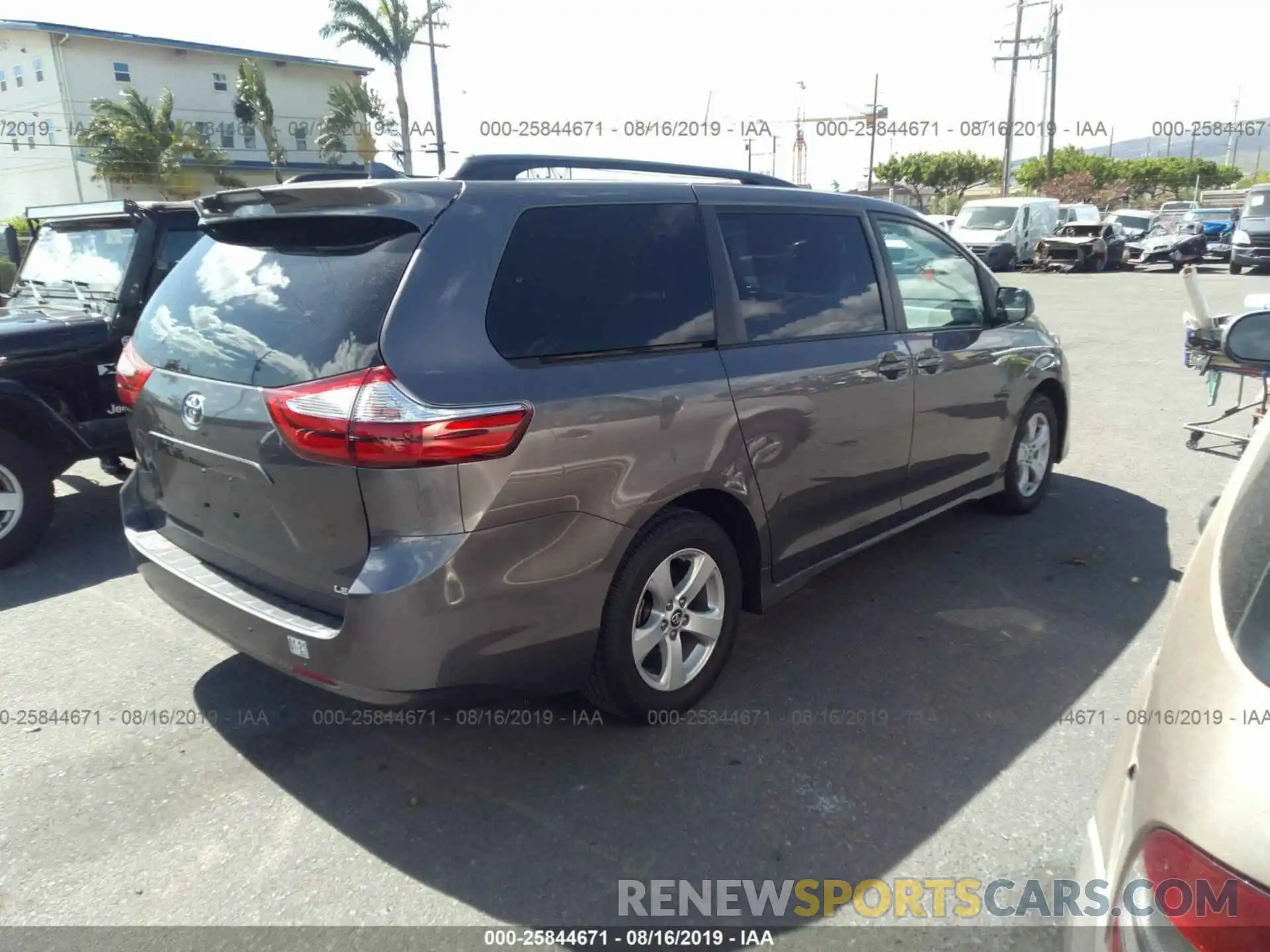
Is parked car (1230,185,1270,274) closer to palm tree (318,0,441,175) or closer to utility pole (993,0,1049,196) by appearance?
utility pole (993,0,1049,196)

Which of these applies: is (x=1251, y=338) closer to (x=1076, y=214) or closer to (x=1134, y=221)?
(x=1076, y=214)

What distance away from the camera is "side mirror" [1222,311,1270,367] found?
2.97m

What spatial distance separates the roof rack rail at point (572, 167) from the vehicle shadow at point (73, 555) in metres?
3.30

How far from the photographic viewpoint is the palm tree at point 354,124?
1759 inches

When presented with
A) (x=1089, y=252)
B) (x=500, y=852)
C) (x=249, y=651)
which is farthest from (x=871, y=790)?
(x=1089, y=252)

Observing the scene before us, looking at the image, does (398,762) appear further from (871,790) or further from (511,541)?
(871,790)

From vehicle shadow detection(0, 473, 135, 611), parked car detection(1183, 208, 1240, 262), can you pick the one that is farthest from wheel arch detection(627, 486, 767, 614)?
parked car detection(1183, 208, 1240, 262)

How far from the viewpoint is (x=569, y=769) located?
3152mm

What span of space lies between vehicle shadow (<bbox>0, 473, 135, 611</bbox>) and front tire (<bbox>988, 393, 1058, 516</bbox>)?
16.3 feet

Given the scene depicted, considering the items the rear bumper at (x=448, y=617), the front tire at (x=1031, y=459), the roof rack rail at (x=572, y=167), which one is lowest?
the front tire at (x=1031, y=459)

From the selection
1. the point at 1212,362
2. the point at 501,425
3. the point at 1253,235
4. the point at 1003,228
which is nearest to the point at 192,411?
the point at 501,425

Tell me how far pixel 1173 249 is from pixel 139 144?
4008 cm

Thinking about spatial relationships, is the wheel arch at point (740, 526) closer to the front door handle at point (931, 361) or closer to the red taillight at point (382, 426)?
the red taillight at point (382, 426)

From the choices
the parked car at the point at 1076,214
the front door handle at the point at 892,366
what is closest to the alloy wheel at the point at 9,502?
the front door handle at the point at 892,366
